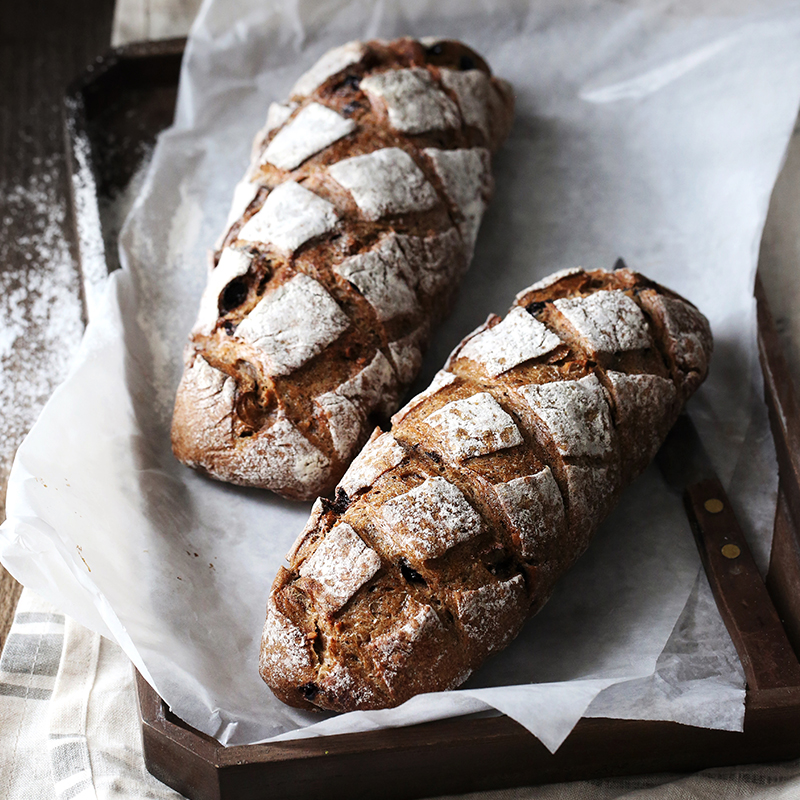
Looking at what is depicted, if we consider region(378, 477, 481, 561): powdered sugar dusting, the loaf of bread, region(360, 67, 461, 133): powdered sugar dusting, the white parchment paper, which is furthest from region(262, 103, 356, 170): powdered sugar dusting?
region(378, 477, 481, 561): powdered sugar dusting

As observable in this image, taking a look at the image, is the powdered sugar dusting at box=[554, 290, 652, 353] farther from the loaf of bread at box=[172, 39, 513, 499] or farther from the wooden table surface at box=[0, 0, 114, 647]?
the wooden table surface at box=[0, 0, 114, 647]

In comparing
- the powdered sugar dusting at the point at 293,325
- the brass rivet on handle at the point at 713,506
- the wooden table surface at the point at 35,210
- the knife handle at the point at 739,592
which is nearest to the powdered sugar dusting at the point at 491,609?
the knife handle at the point at 739,592

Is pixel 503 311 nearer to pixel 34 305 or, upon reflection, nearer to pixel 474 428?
pixel 474 428

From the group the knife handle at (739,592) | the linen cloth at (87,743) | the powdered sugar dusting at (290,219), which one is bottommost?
the linen cloth at (87,743)

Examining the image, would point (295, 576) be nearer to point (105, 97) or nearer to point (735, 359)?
point (735, 359)

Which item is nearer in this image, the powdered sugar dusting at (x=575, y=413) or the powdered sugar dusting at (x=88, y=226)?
the powdered sugar dusting at (x=575, y=413)

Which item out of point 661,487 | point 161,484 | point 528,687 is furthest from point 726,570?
point 161,484

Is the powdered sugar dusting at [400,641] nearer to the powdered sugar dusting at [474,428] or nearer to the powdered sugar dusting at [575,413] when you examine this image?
the powdered sugar dusting at [474,428]
